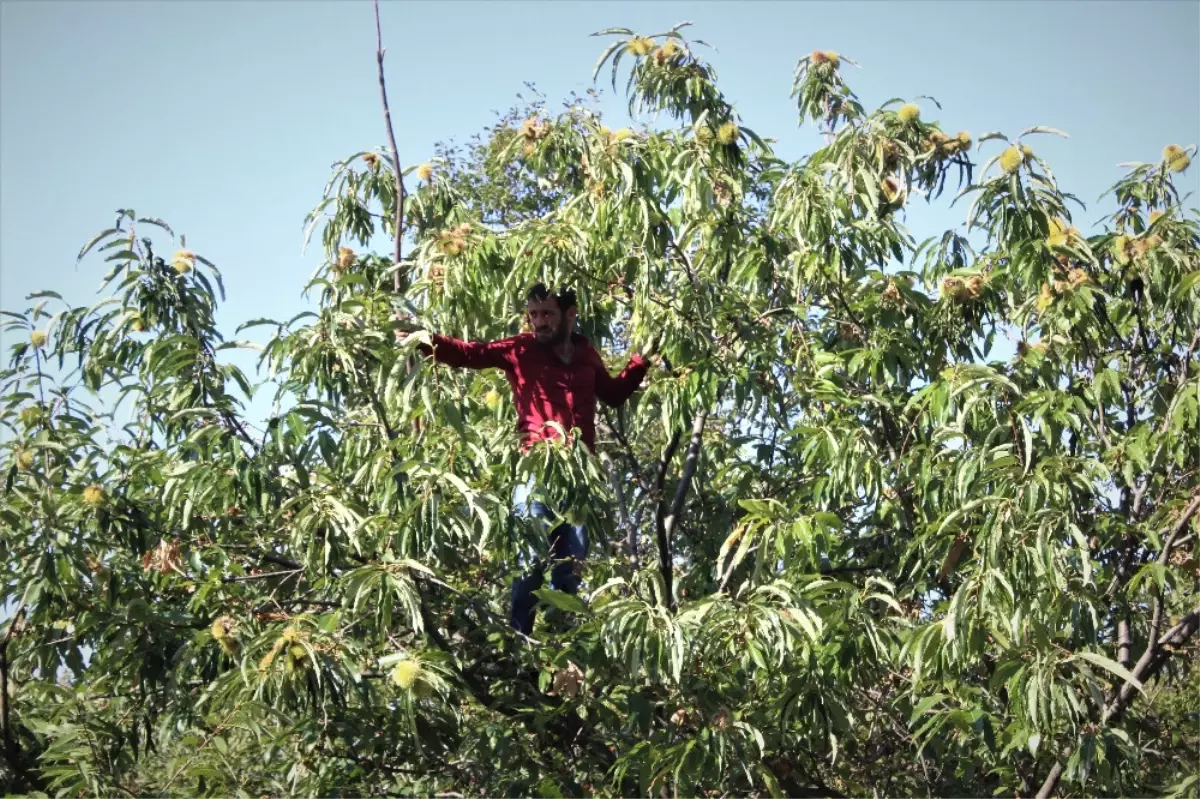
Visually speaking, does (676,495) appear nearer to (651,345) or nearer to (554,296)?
(651,345)

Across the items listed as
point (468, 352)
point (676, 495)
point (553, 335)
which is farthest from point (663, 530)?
point (468, 352)

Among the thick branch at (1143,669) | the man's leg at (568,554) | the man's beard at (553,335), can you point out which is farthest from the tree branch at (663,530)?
the thick branch at (1143,669)

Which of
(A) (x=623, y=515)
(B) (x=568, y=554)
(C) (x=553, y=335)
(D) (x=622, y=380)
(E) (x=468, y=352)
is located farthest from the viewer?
(A) (x=623, y=515)

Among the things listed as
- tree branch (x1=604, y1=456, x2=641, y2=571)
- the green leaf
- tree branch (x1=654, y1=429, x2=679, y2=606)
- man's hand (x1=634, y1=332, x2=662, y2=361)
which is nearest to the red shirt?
man's hand (x1=634, y1=332, x2=662, y2=361)

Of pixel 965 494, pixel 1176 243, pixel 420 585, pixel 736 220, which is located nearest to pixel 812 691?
pixel 965 494

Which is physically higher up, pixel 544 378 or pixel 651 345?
pixel 651 345

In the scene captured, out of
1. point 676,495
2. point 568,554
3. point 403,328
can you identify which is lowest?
point 568,554

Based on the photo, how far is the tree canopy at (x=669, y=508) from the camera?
9.53 feet

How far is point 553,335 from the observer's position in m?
3.62

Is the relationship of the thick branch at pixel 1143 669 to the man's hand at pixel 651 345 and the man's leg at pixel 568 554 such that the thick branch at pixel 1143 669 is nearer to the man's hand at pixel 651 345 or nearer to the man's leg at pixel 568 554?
the man's leg at pixel 568 554

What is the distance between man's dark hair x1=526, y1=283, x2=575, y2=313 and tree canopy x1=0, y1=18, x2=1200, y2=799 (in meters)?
0.05

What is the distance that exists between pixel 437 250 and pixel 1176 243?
2043mm

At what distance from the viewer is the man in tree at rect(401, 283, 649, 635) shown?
342 centimetres

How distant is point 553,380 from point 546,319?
0.56 ft
